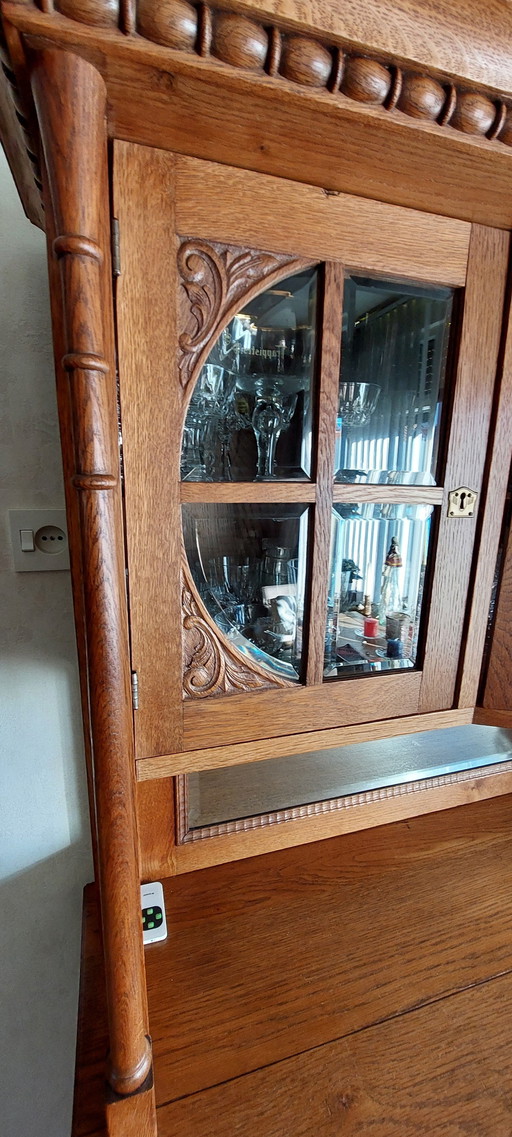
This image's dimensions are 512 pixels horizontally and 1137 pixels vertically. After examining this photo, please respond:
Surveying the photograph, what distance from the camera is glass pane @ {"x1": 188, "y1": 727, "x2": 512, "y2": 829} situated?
747 millimetres

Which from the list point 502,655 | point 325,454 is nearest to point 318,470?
point 325,454

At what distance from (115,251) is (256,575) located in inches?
14.3

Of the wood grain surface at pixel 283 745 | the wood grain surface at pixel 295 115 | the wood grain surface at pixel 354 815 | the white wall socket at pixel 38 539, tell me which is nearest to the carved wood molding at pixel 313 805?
the wood grain surface at pixel 354 815

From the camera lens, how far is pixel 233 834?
29.2 inches

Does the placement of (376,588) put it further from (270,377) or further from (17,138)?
(17,138)

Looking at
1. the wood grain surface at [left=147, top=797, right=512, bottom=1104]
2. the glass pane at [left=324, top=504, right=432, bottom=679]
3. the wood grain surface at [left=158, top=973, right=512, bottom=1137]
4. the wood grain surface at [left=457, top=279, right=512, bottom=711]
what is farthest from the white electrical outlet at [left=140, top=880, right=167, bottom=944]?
the wood grain surface at [left=457, top=279, right=512, bottom=711]

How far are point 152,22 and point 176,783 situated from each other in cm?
75

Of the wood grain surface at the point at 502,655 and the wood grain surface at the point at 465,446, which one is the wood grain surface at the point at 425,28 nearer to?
the wood grain surface at the point at 465,446

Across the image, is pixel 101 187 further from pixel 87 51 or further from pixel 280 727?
pixel 280 727

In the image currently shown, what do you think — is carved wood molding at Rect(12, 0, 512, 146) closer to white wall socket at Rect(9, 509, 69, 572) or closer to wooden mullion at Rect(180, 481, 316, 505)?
wooden mullion at Rect(180, 481, 316, 505)

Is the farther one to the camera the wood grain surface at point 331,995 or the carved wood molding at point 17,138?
the wood grain surface at point 331,995

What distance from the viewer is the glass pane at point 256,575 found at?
560 mm

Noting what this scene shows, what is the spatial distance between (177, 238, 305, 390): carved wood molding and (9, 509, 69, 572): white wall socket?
36cm

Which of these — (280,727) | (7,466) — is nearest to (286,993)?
(280,727)
